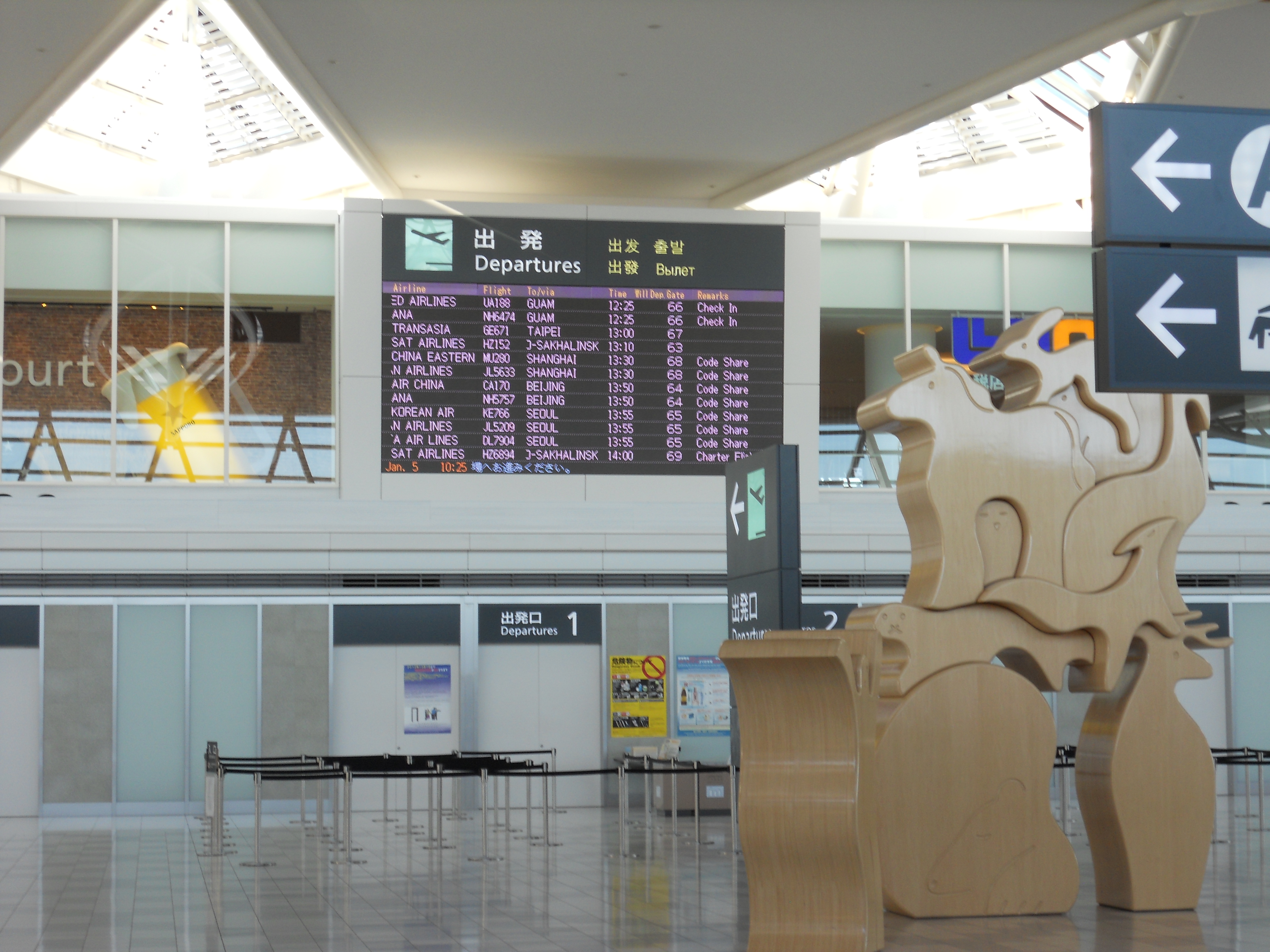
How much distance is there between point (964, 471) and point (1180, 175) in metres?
4.41

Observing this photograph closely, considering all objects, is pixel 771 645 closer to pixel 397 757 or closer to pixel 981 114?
pixel 397 757

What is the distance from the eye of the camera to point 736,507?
29.0 feet

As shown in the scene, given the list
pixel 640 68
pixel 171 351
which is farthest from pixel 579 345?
pixel 171 351

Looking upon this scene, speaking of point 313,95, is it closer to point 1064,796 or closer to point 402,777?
point 402,777

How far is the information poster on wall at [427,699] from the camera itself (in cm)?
1535

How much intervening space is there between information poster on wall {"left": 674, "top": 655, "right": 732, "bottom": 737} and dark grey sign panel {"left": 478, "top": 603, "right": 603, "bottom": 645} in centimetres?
110

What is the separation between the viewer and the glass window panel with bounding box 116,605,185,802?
1490 cm

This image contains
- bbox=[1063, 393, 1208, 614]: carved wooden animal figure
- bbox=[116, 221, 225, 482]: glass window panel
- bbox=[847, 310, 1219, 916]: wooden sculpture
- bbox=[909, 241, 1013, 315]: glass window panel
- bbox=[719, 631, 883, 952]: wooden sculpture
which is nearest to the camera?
bbox=[719, 631, 883, 952]: wooden sculpture

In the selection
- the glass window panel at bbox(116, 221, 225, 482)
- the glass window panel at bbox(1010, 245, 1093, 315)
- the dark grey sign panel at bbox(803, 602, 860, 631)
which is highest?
the glass window panel at bbox(1010, 245, 1093, 315)

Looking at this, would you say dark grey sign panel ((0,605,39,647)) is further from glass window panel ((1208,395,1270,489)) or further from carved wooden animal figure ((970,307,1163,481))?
glass window panel ((1208,395,1270,489))

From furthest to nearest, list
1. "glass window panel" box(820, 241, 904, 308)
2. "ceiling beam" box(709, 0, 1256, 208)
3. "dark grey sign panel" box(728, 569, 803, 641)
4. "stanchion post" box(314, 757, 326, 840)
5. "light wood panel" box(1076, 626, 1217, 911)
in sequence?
1. "glass window panel" box(820, 241, 904, 308)
2. "ceiling beam" box(709, 0, 1256, 208)
3. "stanchion post" box(314, 757, 326, 840)
4. "light wood panel" box(1076, 626, 1217, 911)
5. "dark grey sign panel" box(728, 569, 803, 641)

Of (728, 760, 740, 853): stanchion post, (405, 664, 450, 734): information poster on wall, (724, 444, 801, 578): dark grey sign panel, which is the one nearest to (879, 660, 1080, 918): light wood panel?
(724, 444, 801, 578): dark grey sign panel

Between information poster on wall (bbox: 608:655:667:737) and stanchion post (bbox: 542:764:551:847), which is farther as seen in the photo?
information poster on wall (bbox: 608:655:667:737)

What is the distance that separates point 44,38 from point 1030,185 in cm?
1634
